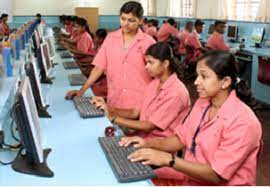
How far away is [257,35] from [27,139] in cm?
514

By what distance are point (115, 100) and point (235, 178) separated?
4.43 feet

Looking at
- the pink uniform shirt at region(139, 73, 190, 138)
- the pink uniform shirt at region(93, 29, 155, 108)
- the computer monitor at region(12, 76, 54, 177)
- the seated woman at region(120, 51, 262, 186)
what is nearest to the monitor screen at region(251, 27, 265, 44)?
the pink uniform shirt at region(93, 29, 155, 108)

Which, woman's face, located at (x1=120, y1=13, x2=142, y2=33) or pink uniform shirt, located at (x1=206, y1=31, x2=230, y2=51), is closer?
woman's face, located at (x1=120, y1=13, x2=142, y2=33)

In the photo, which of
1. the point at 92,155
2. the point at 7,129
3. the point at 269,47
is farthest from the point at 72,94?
the point at 269,47

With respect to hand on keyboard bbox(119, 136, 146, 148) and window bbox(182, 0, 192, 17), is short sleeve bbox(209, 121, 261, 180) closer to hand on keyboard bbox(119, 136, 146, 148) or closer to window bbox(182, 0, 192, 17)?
hand on keyboard bbox(119, 136, 146, 148)

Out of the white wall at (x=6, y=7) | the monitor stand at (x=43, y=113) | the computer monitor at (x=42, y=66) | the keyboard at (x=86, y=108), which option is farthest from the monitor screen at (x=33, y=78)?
the white wall at (x=6, y=7)

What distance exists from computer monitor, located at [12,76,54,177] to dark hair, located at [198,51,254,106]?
723mm

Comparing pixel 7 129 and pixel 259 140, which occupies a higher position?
pixel 259 140

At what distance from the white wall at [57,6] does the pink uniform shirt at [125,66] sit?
1136cm

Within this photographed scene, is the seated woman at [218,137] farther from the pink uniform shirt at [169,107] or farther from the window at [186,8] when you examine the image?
the window at [186,8]

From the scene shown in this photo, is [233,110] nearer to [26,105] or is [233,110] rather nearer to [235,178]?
[235,178]

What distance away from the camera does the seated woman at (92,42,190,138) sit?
198cm

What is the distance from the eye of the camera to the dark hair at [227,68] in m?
1.48

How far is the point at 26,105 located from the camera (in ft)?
4.10
